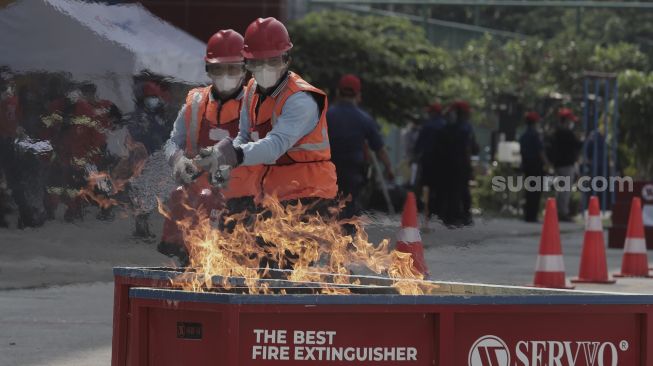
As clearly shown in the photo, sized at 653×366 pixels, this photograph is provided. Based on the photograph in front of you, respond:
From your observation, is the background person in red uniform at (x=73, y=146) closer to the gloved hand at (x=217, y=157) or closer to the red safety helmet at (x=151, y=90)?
the red safety helmet at (x=151, y=90)

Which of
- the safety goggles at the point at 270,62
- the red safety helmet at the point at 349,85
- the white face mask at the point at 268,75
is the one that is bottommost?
the red safety helmet at the point at 349,85

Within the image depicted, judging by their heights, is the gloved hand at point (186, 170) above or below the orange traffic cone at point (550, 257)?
above

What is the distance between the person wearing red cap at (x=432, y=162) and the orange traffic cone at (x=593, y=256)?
674 centimetres

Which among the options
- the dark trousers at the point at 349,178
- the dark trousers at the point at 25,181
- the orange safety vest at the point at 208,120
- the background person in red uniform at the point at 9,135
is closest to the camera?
the orange safety vest at the point at 208,120

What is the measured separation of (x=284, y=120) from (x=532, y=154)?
55.0 feet

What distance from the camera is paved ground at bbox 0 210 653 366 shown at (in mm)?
9422

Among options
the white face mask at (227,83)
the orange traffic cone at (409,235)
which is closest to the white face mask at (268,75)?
the white face mask at (227,83)

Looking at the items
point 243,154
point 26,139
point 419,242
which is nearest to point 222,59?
point 243,154

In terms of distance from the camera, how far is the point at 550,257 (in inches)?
510

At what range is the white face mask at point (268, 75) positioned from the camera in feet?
25.6

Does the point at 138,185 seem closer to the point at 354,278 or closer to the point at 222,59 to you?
the point at 222,59

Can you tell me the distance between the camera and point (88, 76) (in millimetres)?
12531

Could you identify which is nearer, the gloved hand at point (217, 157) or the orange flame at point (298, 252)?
the orange flame at point (298, 252)

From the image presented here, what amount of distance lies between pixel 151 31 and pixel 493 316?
19.7 feet
